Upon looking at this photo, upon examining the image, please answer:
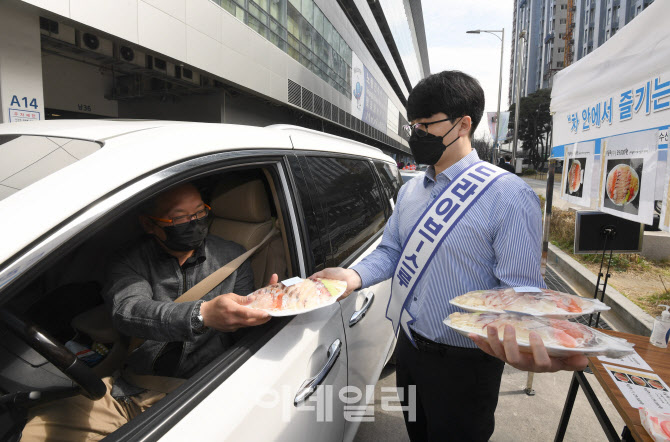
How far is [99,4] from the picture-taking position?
7695 millimetres

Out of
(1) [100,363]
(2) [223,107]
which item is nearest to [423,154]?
(1) [100,363]

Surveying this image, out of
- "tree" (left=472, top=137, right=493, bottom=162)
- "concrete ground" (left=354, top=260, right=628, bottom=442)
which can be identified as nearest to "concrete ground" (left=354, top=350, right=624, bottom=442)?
"concrete ground" (left=354, top=260, right=628, bottom=442)

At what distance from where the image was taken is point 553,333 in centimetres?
107

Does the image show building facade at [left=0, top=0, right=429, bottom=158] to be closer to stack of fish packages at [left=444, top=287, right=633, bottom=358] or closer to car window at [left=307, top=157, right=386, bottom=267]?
car window at [left=307, top=157, right=386, bottom=267]

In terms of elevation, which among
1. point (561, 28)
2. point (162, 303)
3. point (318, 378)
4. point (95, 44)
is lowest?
point (318, 378)

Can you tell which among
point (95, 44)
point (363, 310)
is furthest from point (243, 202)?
point (95, 44)

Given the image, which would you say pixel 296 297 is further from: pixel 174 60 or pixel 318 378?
pixel 174 60

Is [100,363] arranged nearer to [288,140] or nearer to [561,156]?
[288,140]

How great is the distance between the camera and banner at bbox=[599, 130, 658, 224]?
2.62m

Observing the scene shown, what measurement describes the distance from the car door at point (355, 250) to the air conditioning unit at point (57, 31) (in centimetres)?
848

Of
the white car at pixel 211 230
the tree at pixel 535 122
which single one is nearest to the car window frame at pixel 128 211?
the white car at pixel 211 230

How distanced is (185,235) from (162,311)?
346mm

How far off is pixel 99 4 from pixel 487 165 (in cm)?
904

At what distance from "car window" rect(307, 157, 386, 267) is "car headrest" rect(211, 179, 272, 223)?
298mm
